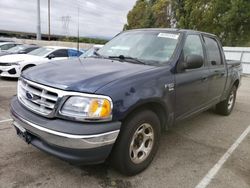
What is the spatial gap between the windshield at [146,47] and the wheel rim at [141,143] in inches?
37.3

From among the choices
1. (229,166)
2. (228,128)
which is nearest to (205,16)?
(228,128)

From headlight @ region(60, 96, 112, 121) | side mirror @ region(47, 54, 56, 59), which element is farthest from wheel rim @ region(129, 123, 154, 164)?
side mirror @ region(47, 54, 56, 59)

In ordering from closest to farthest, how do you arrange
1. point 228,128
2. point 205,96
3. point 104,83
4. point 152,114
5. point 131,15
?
1. point 104,83
2. point 152,114
3. point 205,96
4. point 228,128
5. point 131,15

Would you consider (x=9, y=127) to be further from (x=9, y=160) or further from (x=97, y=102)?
(x=97, y=102)

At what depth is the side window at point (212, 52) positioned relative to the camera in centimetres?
455

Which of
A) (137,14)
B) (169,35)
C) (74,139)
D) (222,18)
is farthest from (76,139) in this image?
(137,14)

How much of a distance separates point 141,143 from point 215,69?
7.64 feet

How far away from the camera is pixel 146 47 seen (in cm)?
373

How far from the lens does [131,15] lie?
148ft

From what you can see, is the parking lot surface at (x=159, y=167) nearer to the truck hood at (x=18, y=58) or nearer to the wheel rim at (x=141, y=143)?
the wheel rim at (x=141, y=143)

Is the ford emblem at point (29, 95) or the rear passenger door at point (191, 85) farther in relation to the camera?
the rear passenger door at point (191, 85)

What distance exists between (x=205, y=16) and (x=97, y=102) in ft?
77.6

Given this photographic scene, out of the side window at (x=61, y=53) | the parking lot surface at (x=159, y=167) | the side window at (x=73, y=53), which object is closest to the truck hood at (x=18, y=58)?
the side window at (x=61, y=53)

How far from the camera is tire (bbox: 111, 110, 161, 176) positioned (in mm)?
2713
